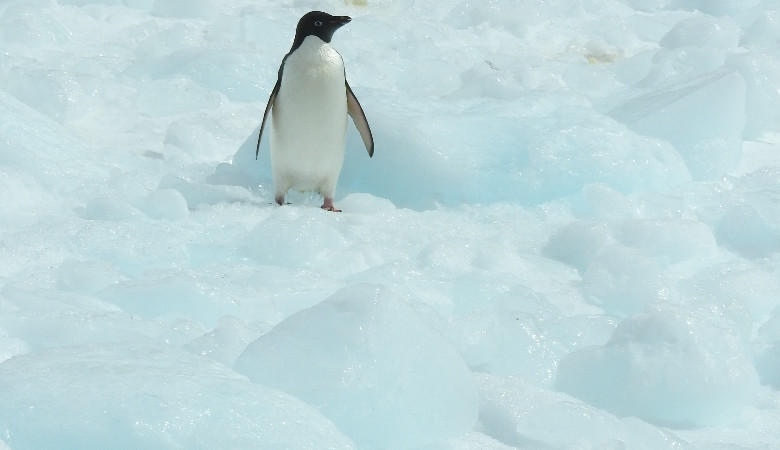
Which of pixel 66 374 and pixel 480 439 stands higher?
pixel 66 374

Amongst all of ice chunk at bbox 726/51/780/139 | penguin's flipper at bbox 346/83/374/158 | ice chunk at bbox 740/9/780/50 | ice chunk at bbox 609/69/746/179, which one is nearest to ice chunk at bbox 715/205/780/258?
ice chunk at bbox 609/69/746/179

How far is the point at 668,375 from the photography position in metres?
1.94

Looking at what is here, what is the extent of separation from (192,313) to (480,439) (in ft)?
2.41

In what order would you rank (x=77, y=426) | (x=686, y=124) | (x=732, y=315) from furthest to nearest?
(x=686, y=124), (x=732, y=315), (x=77, y=426)

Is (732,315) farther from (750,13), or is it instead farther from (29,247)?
(750,13)

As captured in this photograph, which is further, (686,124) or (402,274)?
(686,124)

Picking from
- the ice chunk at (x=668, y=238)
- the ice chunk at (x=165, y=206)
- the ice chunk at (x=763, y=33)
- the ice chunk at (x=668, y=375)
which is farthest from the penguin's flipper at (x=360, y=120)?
the ice chunk at (x=763, y=33)

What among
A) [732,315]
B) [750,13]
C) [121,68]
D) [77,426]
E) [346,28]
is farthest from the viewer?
[750,13]

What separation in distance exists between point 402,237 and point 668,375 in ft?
3.34

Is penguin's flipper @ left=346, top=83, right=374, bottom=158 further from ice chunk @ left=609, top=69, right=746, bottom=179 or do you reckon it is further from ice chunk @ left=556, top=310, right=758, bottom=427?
ice chunk @ left=556, top=310, right=758, bottom=427

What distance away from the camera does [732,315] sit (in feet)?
7.81

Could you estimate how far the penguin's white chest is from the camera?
126 inches

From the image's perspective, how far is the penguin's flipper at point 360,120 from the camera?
3182 millimetres

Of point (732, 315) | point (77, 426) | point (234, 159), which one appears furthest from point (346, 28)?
point (77, 426)
